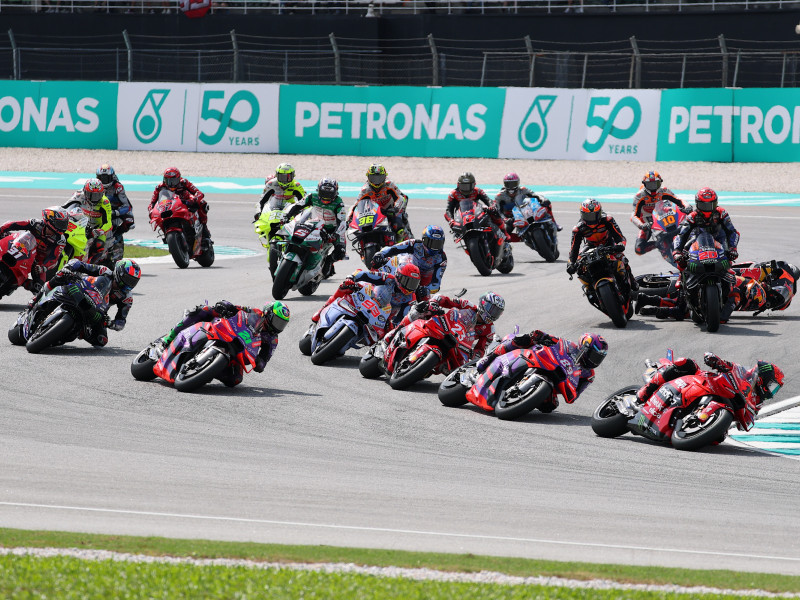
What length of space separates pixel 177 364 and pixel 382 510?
15.6ft

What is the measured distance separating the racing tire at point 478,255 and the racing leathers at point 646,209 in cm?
275

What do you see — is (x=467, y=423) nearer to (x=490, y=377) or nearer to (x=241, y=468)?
(x=490, y=377)

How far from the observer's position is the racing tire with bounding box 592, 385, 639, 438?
12016mm

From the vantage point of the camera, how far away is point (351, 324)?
15.0 meters

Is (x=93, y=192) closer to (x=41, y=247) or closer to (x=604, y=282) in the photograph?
(x=41, y=247)

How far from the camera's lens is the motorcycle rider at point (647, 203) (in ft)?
68.6

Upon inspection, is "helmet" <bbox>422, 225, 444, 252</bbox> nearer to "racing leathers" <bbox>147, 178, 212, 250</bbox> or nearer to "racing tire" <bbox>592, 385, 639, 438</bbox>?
"racing tire" <bbox>592, 385, 639, 438</bbox>

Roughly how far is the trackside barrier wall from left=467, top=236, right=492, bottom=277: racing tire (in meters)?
12.2

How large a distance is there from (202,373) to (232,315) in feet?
2.28

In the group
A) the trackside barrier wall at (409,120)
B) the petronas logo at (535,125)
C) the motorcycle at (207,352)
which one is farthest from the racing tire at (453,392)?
the petronas logo at (535,125)

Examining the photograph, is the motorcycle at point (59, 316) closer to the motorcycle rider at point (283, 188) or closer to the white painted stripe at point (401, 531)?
the white painted stripe at point (401, 531)

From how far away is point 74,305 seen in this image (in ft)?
48.1

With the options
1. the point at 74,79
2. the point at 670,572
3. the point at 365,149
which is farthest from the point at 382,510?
the point at 74,79

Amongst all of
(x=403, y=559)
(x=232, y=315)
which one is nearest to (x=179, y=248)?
(x=232, y=315)
